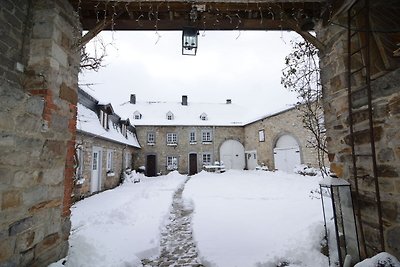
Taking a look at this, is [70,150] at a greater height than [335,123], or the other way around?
[335,123]

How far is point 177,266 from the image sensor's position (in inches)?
148

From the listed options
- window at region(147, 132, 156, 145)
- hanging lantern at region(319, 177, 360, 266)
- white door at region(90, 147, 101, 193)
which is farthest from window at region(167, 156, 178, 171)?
hanging lantern at region(319, 177, 360, 266)

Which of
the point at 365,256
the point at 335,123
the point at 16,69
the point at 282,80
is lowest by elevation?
the point at 365,256

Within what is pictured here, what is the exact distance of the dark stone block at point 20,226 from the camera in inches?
94.4

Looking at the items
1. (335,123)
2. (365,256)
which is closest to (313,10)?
(335,123)

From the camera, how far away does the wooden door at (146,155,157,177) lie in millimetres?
23953

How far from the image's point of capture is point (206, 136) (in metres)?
25.1

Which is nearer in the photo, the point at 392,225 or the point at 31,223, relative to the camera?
the point at 392,225

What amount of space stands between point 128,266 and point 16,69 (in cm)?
296

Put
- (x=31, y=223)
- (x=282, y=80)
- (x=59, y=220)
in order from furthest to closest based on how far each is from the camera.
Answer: (x=282, y=80)
(x=59, y=220)
(x=31, y=223)

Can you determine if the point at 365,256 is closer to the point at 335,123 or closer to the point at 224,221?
the point at 335,123

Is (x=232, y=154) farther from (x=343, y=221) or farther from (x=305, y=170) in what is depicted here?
(x=343, y=221)

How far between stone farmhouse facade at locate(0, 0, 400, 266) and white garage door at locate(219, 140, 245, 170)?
2173 centimetres

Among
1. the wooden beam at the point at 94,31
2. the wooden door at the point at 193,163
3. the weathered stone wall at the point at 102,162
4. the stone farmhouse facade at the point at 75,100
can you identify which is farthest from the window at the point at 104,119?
the wooden door at the point at 193,163
